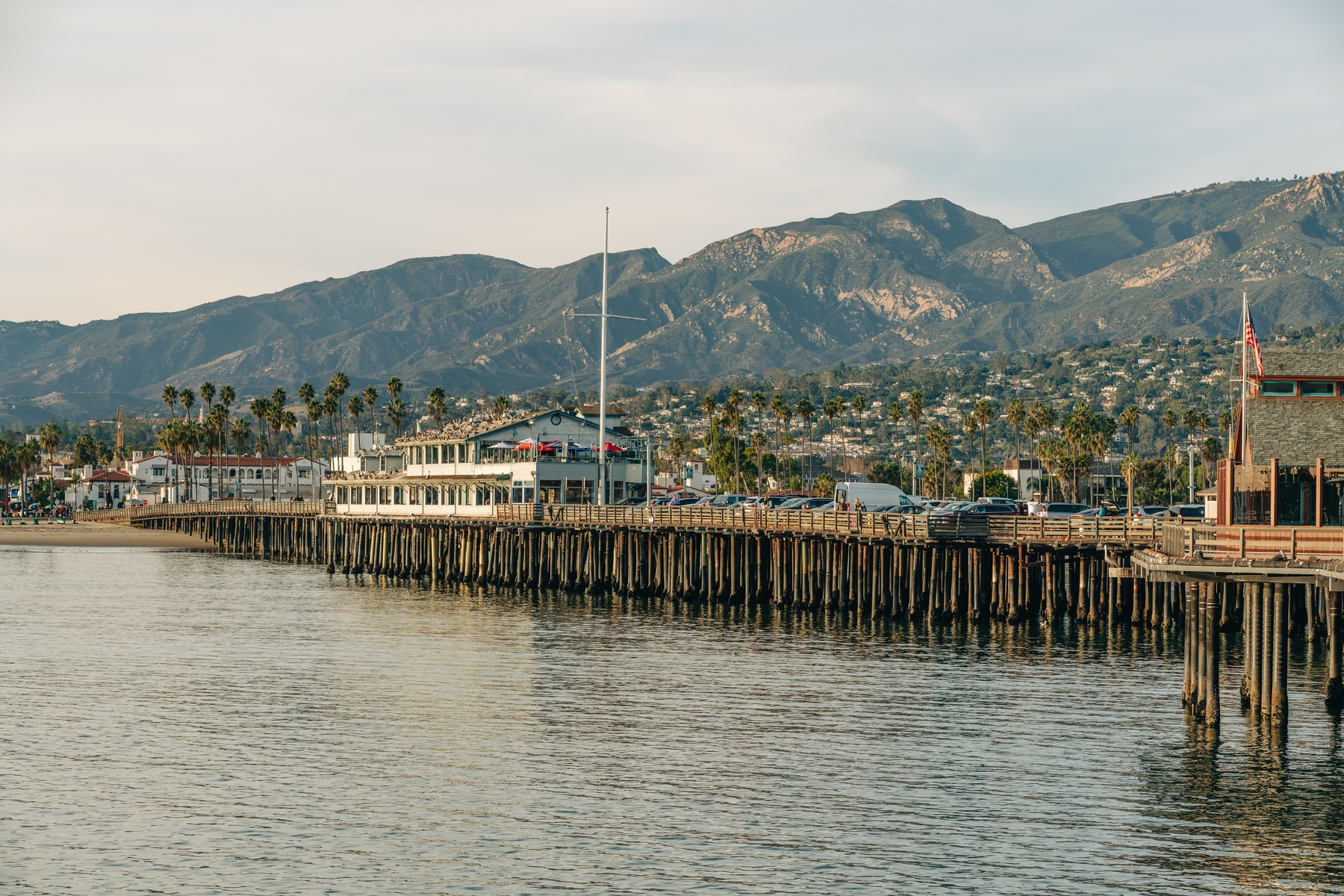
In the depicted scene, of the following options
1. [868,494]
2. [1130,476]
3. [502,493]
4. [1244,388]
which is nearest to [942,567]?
[1130,476]

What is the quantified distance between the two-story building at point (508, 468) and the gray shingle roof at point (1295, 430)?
4846 centimetres

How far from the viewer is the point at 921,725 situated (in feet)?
112

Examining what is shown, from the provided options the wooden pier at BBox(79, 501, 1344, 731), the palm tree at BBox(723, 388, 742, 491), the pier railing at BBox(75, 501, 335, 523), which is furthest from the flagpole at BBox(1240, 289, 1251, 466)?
the palm tree at BBox(723, 388, 742, 491)

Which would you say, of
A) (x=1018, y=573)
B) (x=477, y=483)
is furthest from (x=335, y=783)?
(x=477, y=483)

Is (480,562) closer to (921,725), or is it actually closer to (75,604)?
(75,604)

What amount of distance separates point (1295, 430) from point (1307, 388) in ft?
6.23

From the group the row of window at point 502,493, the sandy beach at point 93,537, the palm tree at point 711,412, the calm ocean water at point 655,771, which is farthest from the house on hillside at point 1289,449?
the palm tree at point 711,412

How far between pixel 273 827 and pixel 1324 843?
18.7 meters

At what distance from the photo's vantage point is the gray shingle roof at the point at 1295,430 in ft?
112

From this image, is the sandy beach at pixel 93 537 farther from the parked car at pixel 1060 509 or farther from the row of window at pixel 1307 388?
the row of window at pixel 1307 388

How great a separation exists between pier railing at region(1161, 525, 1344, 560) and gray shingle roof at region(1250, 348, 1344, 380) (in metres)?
5.96

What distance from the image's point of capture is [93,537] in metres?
150

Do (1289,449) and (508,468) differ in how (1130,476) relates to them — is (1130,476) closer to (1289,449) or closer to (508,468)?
(1289,449)

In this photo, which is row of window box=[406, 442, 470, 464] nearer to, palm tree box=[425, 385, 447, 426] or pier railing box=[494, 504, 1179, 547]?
pier railing box=[494, 504, 1179, 547]
